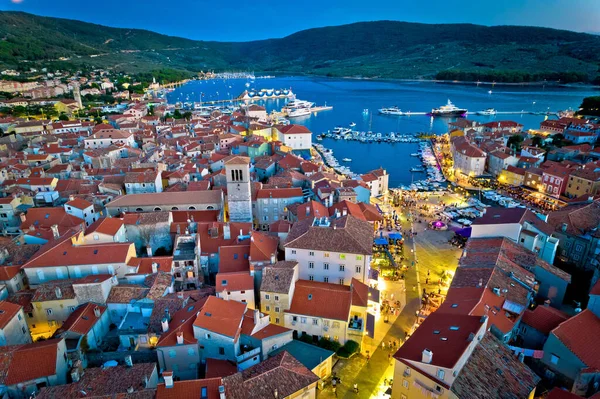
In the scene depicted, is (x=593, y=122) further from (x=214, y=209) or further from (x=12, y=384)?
(x=12, y=384)

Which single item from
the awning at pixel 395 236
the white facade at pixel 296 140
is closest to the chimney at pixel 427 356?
the awning at pixel 395 236

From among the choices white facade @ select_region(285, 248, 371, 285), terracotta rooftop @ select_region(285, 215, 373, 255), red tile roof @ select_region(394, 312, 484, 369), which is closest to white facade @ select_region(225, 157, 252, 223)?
terracotta rooftop @ select_region(285, 215, 373, 255)

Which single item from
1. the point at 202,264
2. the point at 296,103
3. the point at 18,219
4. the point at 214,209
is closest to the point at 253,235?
the point at 202,264

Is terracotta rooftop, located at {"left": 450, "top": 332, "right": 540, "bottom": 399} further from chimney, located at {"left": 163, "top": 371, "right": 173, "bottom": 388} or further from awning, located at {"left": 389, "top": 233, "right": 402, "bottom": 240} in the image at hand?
awning, located at {"left": 389, "top": 233, "right": 402, "bottom": 240}

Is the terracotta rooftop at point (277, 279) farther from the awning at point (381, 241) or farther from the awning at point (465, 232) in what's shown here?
the awning at point (465, 232)

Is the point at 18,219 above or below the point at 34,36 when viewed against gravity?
below

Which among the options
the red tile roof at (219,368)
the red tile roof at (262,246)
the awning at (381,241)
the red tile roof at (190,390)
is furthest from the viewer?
the awning at (381,241)

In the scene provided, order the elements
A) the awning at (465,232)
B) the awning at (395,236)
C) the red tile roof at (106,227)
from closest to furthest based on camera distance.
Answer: the red tile roof at (106,227), the awning at (395,236), the awning at (465,232)
